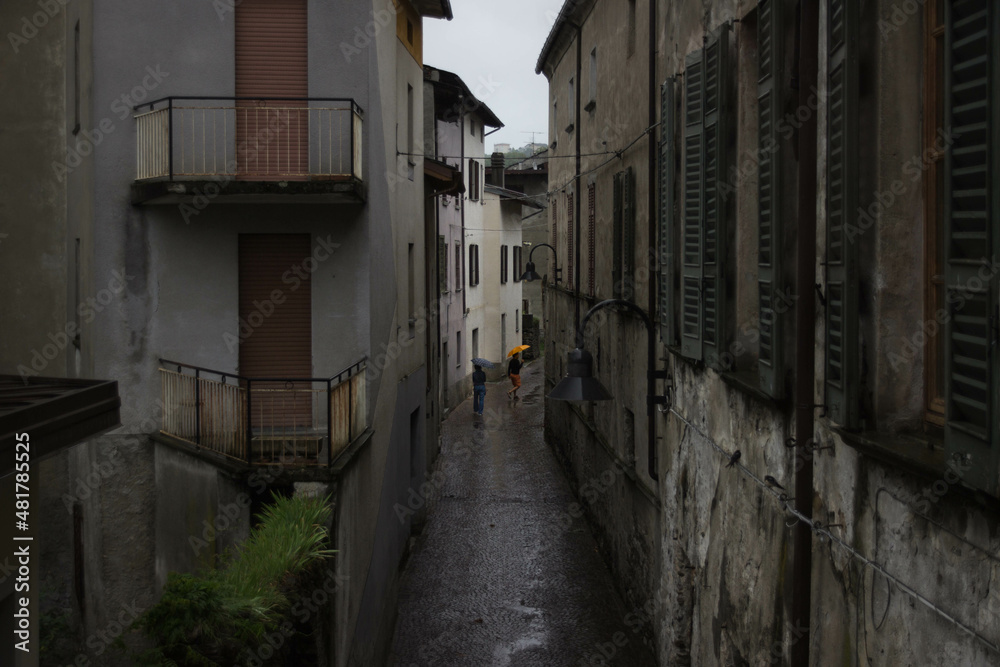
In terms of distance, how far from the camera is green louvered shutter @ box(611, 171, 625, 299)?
15.1 metres

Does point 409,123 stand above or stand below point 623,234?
above

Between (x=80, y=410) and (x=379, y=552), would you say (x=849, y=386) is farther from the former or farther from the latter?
(x=379, y=552)

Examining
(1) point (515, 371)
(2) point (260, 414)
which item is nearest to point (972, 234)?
(2) point (260, 414)

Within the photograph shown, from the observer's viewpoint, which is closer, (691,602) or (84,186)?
(691,602)

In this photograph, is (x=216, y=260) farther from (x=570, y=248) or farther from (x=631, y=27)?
(x=570, y=248)

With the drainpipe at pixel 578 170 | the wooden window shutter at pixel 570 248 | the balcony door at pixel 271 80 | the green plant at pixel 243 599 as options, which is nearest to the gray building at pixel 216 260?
the balcony door at pixel 271 80

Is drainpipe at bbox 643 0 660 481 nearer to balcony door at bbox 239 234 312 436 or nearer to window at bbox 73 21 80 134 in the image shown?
balcony door at bbox 239 234 312 436

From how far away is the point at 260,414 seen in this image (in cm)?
1176

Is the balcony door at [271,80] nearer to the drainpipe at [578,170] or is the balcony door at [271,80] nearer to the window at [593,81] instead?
the window at [593,81]

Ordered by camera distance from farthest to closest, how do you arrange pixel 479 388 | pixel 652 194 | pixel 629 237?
pixel 479 388, pixel 629 237, pixel 652 194

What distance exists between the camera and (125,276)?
12.0m

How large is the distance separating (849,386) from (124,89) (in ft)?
32.6

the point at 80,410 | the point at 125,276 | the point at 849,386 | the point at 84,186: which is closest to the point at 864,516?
the point at 849,386

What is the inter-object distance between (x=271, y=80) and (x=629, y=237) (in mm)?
5454
